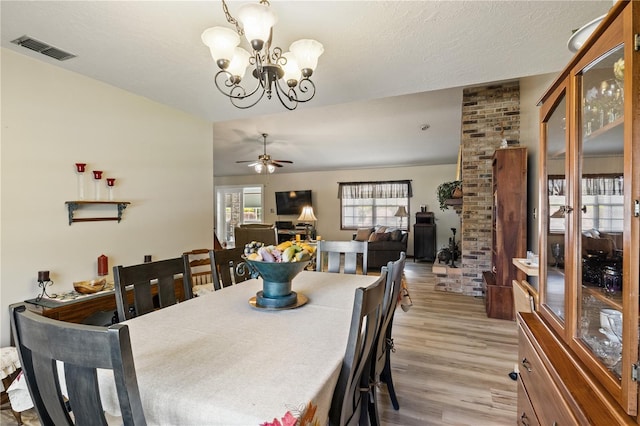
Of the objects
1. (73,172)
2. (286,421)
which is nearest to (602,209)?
(286,421)

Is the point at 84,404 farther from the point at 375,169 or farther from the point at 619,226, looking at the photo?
the point at 375,169

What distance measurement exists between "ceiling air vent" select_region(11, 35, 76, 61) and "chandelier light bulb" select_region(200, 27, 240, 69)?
136 centimetres

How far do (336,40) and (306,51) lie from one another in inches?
16.5

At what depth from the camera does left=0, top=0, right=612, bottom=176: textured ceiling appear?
175cm

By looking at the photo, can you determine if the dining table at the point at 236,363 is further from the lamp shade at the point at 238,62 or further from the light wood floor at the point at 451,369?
the lamp shade at the point at 238,62

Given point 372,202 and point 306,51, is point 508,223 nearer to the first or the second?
point 306,51

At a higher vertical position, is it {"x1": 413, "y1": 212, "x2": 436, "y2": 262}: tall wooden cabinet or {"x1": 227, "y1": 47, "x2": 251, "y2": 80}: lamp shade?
{"x1": 227, "y1": 47, "x2": 251, "y2": 80}: lamp shade

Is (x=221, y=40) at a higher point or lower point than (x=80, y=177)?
higher

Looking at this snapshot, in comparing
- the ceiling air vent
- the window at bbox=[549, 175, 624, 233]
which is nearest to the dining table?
the window at bbox=[549, 175, 624, 233]

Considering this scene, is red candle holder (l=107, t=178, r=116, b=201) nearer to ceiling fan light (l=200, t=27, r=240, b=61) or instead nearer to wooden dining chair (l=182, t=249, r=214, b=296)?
wooden dining chair (l=182, t=249, r=214, b=296)

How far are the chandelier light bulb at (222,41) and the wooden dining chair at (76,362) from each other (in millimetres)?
1425

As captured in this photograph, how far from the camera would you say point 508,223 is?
3607 millimetres

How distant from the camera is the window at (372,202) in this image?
8.84m

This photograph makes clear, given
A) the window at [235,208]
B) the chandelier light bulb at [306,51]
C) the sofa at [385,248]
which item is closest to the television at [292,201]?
the window at [235,208]
